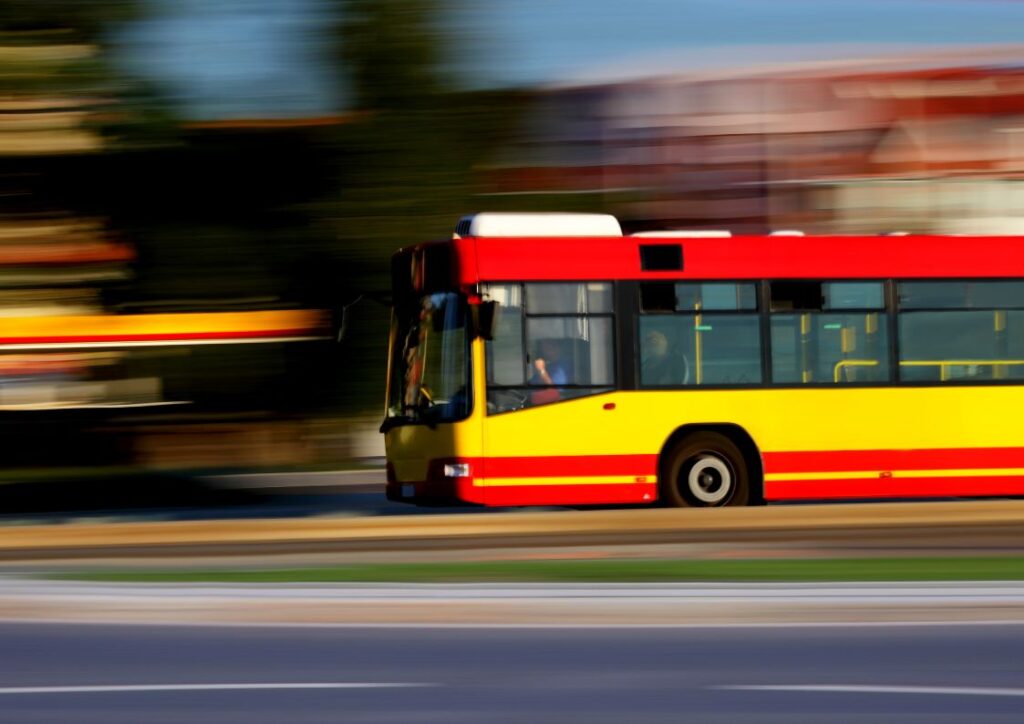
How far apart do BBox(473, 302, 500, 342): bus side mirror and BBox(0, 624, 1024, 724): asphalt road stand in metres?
6.94

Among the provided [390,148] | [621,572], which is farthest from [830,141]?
[621,572]

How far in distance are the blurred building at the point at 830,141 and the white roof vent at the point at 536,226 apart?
25.6 m

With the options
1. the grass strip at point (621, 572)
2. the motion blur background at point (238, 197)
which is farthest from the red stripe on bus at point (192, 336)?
the grass strip at point (621, 572)

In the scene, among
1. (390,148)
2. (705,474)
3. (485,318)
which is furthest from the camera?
(390,148)

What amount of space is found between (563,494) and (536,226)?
250 cm

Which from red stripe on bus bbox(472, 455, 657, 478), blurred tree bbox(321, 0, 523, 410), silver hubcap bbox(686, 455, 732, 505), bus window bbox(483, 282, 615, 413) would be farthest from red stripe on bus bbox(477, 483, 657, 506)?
blurred tree bbox(321, 0, 523, 410)

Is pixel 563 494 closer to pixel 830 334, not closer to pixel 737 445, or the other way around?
pixel 737 445

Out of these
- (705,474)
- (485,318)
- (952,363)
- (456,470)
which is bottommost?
(705,474)

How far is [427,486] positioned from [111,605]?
6.70m

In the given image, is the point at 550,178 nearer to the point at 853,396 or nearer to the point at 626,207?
the point at 626,207

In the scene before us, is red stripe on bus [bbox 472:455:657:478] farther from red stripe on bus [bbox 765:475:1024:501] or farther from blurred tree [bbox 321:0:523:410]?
blurred tree [bbox 321:0:523:410]

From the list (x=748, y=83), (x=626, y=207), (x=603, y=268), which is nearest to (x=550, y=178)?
(x=626, y=207)

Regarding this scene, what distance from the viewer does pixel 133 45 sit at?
2450cm

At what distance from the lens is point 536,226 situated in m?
16.6
